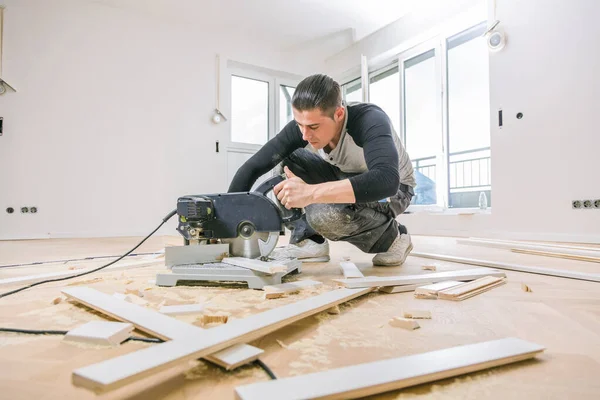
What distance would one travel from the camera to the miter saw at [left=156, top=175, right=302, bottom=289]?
1327 millimetres

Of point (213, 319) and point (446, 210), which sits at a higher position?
point (446, 210)

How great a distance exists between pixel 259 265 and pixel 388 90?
198 inches

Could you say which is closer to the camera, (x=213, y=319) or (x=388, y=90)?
(x=213, y=319)

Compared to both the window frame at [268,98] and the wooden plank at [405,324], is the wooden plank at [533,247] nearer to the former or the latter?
the wooden plank at [405,324]

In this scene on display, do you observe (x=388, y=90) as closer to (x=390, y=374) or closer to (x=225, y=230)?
(x=225, y=230)

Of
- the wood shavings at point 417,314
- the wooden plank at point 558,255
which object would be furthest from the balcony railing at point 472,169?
the wood shavings at point 417,314

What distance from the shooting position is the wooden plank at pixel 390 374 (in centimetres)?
50

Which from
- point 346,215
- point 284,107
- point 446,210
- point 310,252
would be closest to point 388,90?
point 284,107

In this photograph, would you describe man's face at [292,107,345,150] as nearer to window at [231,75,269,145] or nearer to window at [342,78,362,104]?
window at [231,75,269,145]

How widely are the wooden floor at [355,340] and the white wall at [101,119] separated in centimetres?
357

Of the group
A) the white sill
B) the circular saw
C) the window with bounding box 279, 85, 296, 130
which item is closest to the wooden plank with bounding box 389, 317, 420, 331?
the circular saw

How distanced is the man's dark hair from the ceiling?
3734 millimetres

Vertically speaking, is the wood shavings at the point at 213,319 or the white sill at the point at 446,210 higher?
the white sill at the point at 446,210

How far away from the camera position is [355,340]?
0.78 m
